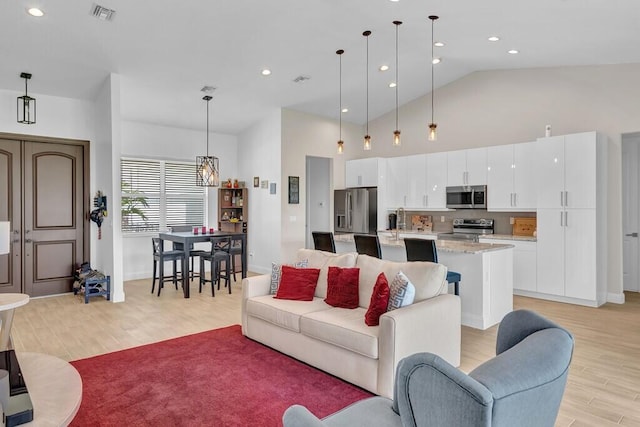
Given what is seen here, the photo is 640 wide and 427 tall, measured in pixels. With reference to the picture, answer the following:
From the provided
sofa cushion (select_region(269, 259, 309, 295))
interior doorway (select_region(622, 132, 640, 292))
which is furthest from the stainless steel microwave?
sofa cushion (select_region(269, 259, 309, 295))

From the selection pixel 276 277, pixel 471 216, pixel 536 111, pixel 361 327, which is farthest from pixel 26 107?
pixel 536 111

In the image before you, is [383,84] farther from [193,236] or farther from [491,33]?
[193,236]

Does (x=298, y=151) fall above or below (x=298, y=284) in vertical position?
above

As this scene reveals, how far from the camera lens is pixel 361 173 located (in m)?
8.33

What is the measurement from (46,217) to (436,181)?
639 centimetres

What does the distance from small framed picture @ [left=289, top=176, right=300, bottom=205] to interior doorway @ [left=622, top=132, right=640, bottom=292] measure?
5.31 metres

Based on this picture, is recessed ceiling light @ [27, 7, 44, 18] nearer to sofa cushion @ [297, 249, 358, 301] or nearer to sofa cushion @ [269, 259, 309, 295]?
sofa cushion @ [269, 259, 309, 295]

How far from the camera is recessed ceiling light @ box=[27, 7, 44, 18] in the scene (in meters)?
4.01

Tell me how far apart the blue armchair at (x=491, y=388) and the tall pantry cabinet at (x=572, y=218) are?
200 inches

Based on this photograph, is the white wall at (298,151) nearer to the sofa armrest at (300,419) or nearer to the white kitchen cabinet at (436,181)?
the white kitchen cabinet at (436,181)

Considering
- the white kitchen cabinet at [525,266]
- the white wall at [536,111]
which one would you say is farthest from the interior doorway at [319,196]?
the white kitchen cabinet at [525,266]

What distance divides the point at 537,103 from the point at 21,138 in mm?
7746

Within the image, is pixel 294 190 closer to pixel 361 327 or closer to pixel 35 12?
pixel 35 12

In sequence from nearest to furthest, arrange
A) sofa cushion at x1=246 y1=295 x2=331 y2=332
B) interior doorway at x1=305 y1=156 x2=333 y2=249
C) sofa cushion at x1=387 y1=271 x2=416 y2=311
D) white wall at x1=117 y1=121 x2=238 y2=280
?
1. sofa cushion at x1=387 y1=271 x2=416 y2=311
2. sofa cushion at x1=246 y1=295 x2=331 y2=332
3. white wall at x1=117 y1=121 x2=238 y2=280
4. interior doorway at x1=305 y1=156 x2=333 y2=249
